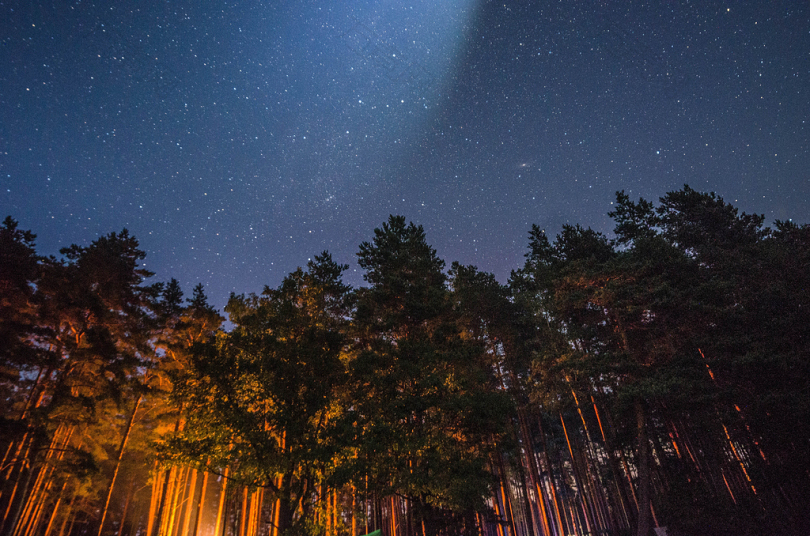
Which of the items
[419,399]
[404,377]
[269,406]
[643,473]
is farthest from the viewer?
[643,473]

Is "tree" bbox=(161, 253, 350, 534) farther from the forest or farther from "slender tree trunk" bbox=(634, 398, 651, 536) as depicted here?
"slender tree trunk" bbox=(634, 398, 651, 536)

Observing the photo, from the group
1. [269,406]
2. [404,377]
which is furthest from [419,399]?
[269,406]

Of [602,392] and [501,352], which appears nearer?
[602,392]

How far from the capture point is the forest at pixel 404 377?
13047 mm

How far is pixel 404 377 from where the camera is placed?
14.8 m

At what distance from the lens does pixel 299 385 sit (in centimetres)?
1395

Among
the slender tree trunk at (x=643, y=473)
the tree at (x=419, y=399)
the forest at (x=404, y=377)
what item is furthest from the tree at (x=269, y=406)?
the slender tree trunk at (x=643, y=473)

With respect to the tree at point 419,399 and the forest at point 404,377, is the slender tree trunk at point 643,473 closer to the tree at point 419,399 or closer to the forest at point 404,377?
the forest at point 404,377

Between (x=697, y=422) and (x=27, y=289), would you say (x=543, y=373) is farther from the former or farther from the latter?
(x=27, y=289)

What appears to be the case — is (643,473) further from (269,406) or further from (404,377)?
(269,406)

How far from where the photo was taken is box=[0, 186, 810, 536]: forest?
42.8 feet

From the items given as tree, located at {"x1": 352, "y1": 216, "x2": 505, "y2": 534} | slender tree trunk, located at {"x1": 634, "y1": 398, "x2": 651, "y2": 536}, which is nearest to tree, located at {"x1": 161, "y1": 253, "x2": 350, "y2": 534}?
tree, located at {"x1": 352, "y1": 216, "x2": 505, "y2": 534}

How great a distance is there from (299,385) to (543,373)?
14.6m

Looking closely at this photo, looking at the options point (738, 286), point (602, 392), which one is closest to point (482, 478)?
point (602, 392)
